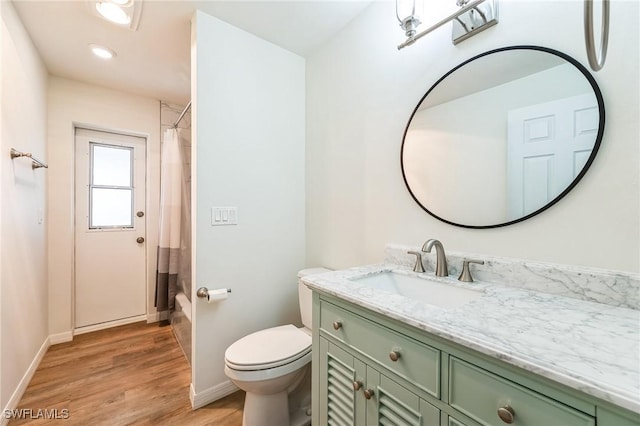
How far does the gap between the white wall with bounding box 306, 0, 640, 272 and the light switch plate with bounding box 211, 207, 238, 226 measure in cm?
59

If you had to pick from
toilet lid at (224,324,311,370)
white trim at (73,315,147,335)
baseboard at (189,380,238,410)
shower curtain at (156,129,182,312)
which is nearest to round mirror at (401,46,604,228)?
toilet lid at (224,324,311,370)

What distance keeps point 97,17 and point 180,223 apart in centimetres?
153

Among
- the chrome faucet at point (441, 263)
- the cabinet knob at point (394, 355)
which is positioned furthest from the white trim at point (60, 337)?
the chrome faucet at point (441, 263)

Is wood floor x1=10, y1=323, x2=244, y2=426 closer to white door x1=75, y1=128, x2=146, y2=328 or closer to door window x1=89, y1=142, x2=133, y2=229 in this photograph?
white door x1=75, y1=128, x2=146, y2=328

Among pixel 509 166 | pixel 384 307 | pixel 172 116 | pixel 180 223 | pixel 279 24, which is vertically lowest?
pixel 384 307

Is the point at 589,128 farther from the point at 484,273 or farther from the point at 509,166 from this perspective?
the point at 484,273

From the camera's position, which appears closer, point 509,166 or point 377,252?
point 509,166

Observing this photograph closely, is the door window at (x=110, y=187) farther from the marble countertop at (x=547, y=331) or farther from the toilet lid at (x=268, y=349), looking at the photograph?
the marble countertop at (x=547, y=331)

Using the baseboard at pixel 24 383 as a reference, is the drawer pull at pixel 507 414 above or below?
above

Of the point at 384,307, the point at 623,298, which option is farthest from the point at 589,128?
the point at 384,307

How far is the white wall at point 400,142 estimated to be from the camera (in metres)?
0.80

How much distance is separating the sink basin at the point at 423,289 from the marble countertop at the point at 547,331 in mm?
91

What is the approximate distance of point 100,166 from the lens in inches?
104

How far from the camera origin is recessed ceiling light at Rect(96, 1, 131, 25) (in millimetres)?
1500
